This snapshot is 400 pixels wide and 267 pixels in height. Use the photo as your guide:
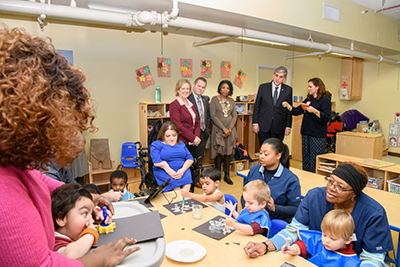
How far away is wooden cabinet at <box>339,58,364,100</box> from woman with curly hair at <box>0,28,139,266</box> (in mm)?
8522

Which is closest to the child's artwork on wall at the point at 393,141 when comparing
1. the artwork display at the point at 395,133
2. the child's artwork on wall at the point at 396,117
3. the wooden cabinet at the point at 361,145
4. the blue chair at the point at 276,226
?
the artwork display at the point at 395,133

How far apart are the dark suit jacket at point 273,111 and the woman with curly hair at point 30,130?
3885 millimetres

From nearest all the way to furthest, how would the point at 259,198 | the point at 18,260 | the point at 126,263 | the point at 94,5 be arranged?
the point at 18,260, the point at 126,263, the point at 259,198, the point at 94,5

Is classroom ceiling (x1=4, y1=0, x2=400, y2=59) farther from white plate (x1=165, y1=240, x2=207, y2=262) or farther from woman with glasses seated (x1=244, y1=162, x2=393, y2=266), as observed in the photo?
white plate (x1=165, y1=240, x2=207, y2=262)

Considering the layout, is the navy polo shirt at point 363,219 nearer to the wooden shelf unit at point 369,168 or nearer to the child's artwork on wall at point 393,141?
the wooden shelf unit at point 369,168

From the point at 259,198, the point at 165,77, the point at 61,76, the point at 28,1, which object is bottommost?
the point at 259,198

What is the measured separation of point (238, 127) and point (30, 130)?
5031 mm

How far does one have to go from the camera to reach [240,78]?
5.64 m

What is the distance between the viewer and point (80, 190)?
111 cm

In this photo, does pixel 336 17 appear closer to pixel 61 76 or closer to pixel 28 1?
pixel 28 1

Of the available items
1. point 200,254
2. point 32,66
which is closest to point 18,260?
point 32,66

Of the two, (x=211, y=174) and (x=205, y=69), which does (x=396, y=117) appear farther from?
(x=211, y=174)

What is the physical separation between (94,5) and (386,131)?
8.03 meters

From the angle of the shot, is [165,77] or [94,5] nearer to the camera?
A: [94,5]
